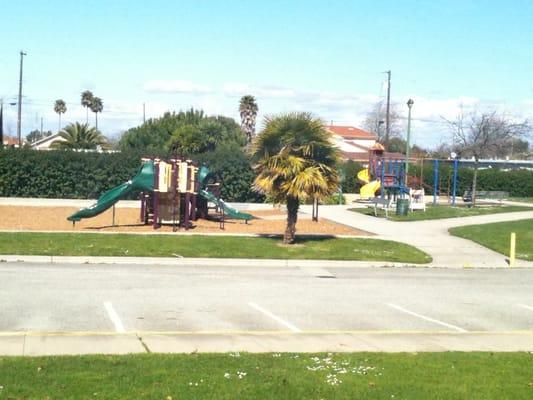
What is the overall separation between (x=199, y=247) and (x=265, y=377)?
14082mm

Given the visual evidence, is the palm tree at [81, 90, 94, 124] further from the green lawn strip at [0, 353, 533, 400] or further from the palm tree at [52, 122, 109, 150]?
the green lawn strip at [0, 353, 533, 400]

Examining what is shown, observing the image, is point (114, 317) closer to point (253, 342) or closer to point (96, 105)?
point (253, 342)

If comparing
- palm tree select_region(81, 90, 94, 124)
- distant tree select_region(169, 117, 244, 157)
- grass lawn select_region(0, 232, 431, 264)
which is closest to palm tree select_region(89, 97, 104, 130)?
palm tree select_region(81, 90, 94, 124)

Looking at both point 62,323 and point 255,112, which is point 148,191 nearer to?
point 62,323

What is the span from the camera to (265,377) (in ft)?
23.9

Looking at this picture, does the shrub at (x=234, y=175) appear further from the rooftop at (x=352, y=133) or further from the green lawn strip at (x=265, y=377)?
the rooftop at (x=352, y=133)

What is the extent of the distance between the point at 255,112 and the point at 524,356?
68367mm

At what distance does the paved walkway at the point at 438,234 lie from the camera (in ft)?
73.7

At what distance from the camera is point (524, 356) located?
30.0 ft

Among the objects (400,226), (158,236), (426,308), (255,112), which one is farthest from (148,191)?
(255,112)

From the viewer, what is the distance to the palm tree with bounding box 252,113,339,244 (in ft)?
70.8

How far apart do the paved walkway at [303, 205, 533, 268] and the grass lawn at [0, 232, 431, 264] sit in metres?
0.99

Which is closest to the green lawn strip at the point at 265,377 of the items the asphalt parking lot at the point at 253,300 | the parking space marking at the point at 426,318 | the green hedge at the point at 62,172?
the asphalt parking lot at the point at 253,300

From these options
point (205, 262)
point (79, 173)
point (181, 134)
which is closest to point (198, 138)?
point (181, 134)
